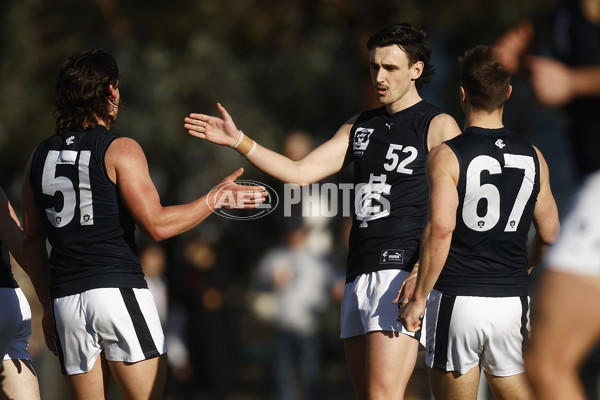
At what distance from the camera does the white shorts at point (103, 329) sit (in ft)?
17.5

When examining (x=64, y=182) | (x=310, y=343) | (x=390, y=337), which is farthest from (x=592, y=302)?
(x=310, y=343)

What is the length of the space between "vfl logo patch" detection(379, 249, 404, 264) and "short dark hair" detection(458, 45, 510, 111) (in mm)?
1077

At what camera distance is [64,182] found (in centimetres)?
540

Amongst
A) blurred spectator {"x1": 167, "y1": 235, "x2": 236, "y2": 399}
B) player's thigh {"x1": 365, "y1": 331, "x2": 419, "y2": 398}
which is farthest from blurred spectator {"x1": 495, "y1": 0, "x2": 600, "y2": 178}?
blurred spectator {"x1": 167, "y1": 235, "x2": 236, "y2": 399}

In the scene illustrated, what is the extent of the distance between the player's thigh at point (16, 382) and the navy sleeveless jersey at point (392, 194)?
7.14ft

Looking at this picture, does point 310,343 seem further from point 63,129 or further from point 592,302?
point 592,302

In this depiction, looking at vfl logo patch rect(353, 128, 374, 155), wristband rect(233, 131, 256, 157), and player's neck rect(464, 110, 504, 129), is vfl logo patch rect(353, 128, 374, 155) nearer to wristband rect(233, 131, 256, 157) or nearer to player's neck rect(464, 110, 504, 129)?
wristband rect(233, 131, 256, 157)

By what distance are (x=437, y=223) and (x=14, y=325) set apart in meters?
2.69

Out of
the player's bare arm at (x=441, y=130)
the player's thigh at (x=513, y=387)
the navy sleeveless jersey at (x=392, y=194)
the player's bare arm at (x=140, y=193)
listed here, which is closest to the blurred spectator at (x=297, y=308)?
the navy sleeveless jersey at (x=392, y=194)

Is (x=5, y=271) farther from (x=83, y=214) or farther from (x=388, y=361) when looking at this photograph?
(x=388, y=361)

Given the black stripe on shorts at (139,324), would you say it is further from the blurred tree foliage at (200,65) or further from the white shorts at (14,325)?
the blurred tree foliage at (200,65)

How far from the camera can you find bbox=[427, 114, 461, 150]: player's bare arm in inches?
231

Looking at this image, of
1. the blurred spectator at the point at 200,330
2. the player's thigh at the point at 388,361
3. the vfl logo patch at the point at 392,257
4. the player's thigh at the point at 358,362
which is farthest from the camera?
the blurred spectator at the point at 200,330

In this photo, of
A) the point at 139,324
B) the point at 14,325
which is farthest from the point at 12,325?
the point at 139,324
